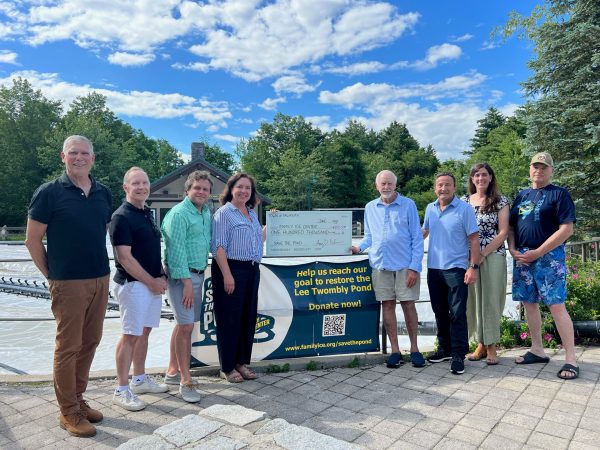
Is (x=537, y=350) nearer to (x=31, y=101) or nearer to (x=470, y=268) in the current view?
(x=470, y=268)

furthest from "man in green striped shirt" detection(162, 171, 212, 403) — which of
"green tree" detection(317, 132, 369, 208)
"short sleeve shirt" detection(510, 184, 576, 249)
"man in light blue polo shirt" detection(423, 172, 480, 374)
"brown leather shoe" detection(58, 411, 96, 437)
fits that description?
"green tree" detection(317, 132, 369, 208)

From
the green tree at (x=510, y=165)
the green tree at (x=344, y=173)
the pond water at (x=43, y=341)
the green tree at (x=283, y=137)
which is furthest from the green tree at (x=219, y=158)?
the pond water at (x=43, y=341)

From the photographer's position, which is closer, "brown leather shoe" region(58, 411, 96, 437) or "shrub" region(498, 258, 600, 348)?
"brown leather shoe" region(58, 411, 96, 437)

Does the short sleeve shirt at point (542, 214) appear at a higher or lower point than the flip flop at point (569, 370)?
higher

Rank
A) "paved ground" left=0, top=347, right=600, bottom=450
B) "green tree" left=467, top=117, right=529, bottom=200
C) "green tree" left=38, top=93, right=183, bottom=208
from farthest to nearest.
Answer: "green tree" left=38, top=93, right=183, bottom=208 → "green tree" left=467, top=117, right=529, bottom=200 → "paved ground" left=0, top=347, right=600, bottom=450

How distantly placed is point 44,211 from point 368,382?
9.93 feet

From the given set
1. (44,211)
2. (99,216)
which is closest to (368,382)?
(99,216)

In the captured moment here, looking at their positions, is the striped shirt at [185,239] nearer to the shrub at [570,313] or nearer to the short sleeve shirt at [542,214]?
the short sleeve shirt at [542,214]

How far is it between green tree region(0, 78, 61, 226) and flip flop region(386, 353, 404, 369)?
48277 millimetres

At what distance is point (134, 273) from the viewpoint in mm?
3324

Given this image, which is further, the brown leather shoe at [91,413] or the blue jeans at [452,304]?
the blue jeans at [452,304]

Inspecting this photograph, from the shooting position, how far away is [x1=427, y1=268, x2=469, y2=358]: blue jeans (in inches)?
167

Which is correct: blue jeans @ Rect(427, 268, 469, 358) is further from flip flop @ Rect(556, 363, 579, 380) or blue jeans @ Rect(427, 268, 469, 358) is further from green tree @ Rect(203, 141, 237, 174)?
green tree @ Rect(203, 141, 237, 174)

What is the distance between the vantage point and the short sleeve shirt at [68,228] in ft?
9.66
